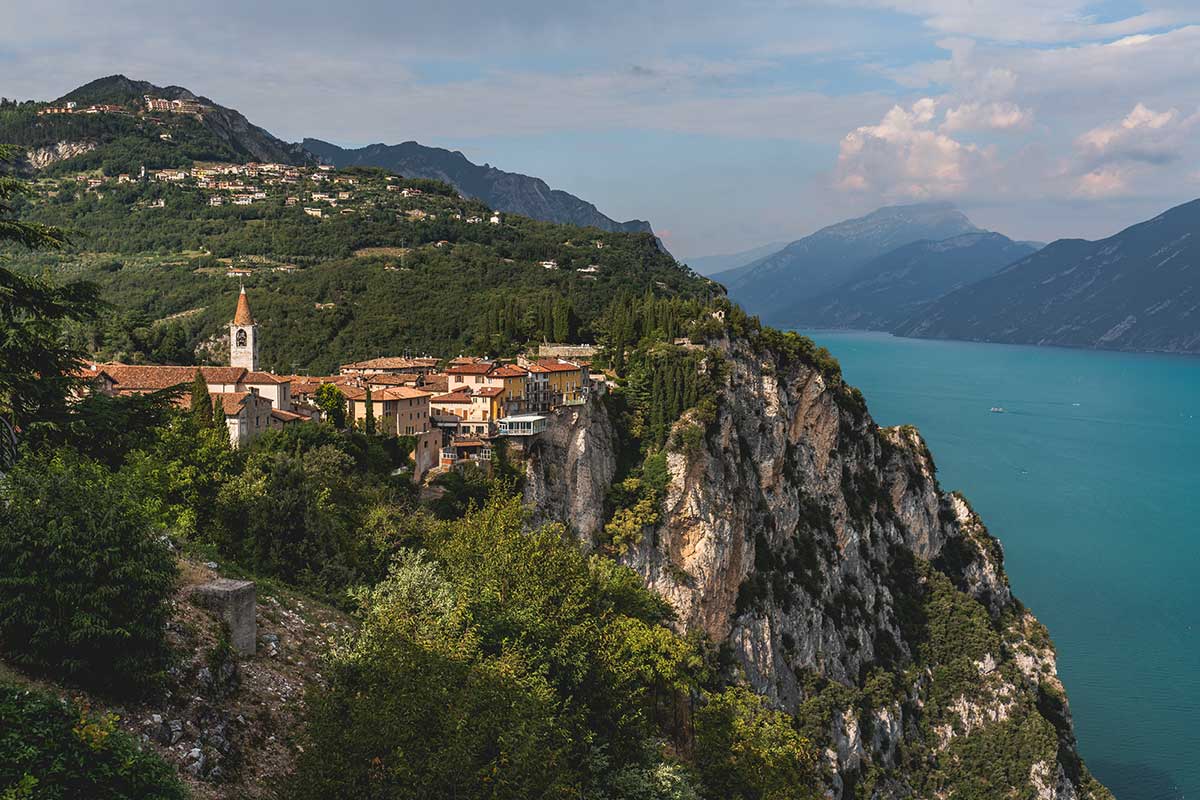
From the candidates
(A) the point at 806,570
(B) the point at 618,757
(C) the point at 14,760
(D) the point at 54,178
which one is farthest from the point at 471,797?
(D) the point at 54,178

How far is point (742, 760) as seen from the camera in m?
22.1

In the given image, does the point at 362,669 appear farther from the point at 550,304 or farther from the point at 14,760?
the point at 550,304

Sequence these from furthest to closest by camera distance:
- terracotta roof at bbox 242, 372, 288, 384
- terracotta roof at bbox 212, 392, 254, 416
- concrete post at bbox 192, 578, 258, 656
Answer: terracotta roof at bbox 242, 372, 288, 384 < terracotta roof at bbox 212, 392, 254, 416 < concrete post at bbox 192, 578, 258, 656

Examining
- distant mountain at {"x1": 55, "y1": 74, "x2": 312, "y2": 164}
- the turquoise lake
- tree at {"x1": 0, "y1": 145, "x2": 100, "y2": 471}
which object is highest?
distant mountain at {"x1": 55, "y1": 74, "x2": 312, "y2": 164}

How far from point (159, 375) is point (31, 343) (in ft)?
76.8

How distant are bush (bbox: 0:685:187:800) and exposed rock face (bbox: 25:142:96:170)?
145418 millimetres

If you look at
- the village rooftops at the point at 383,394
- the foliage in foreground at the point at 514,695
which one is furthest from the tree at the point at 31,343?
the village rooftops at the point at 383,394

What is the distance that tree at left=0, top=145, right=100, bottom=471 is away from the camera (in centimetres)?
1545

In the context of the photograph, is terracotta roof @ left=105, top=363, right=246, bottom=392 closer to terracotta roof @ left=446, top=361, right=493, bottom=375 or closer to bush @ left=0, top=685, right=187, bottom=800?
terracotta roof @ left=446, top=361, right=493, bottom=375

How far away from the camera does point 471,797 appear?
11047mm

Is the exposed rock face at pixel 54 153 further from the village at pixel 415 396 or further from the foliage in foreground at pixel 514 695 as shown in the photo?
the foliage in foreground at pixel 514 695

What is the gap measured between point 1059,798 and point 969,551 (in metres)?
25.6

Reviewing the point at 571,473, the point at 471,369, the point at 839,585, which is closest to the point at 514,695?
the point at 571,473

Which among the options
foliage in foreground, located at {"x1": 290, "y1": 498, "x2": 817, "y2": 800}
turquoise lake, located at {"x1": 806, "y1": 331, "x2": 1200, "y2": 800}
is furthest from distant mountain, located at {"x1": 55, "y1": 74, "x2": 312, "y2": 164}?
foliage in foreground, located at {"x1": 290, "y1": 498, "x2": 817, "y2": 800}
